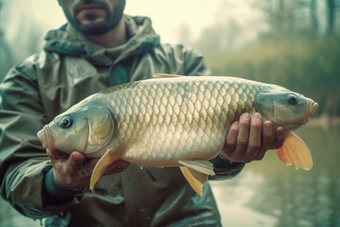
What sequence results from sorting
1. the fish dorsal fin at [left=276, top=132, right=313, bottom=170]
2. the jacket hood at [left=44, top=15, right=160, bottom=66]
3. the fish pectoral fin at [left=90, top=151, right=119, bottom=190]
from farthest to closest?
the jacket hood at [left=44, top=15, right=160, bottom=66] → the fish dorsal fin at [left=276, top=132, right=313, bottom=170] → the fish pectoral fin at [left=90, top=151, right=119, bottom=190]

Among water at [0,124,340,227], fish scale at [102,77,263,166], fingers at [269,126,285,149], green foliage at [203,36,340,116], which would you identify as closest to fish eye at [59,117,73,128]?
fish scale at [102,77,263,166]

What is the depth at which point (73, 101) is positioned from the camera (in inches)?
44.7

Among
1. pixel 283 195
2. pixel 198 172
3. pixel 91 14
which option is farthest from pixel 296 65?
pixel 198 172

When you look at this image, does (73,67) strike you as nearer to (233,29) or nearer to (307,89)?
(307,89)

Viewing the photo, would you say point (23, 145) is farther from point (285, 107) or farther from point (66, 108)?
point (285, 107)

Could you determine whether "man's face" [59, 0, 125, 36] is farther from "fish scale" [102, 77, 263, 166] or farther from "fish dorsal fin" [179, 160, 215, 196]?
"fish dorsal fin" [179, 160, 215, 196]

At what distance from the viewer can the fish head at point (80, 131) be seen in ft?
2.30

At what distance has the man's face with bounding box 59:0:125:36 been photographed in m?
1.26

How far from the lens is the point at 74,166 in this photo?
2.38ft

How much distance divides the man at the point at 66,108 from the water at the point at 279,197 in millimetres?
900

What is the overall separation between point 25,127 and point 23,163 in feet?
0.47

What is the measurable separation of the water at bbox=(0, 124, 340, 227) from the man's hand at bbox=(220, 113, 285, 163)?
121 cm

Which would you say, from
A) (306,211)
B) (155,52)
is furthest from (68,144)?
(306,211)

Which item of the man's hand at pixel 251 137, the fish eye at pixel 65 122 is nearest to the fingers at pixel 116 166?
the fish eye at pixel 65 122
